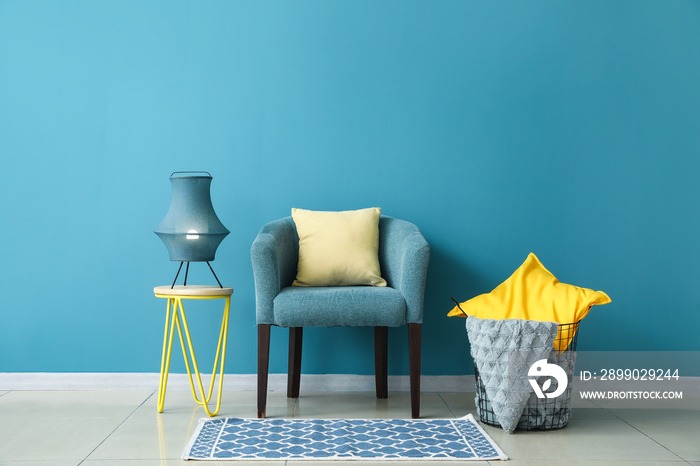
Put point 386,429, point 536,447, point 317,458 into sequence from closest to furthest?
1. point 317,458
2. point 536,447
3. point 386,429

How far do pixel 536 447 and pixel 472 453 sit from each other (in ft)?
0.87

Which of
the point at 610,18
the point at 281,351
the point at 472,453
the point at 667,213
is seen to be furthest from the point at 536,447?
the point at 610,18

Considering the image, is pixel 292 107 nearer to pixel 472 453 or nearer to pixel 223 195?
pixel 223 195

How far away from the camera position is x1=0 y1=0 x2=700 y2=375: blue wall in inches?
122

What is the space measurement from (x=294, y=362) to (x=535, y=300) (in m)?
1.11

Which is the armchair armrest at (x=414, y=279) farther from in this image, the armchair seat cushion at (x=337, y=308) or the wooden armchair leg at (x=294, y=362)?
the wooden armchair leg at (x=294, y=362)

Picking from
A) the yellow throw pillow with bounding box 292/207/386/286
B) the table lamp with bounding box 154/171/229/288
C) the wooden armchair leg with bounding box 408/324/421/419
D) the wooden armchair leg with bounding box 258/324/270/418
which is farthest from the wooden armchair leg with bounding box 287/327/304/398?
the wooden armchair leg with bounding box 408/324/421/419

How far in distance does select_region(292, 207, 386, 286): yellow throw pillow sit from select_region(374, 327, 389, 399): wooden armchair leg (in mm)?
274

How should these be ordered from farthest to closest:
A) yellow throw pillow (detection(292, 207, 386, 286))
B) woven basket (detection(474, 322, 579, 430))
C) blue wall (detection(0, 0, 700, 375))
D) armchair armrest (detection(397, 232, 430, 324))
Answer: blue wall (detection(0, 0, 700, 375)), yellow throw pillow (detection(292, 207, 386, 286)), armchair armrest (detection(397, 232, 430, 324)), woven basket (detection(474, 322, 579, 430))

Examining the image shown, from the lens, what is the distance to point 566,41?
3168 mm

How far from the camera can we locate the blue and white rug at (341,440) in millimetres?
2096

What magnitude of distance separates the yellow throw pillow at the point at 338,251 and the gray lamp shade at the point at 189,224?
1.28 feet

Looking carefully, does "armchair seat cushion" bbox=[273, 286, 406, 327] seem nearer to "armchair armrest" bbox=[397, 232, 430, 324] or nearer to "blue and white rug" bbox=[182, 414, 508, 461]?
"armchair armrest" bbox=[397, 232, 430, 324]

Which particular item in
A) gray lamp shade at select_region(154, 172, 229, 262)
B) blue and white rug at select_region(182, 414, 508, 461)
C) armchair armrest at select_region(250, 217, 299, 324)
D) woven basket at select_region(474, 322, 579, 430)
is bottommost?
blue and white rug at select_region(182, 414, 508, 461)
